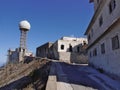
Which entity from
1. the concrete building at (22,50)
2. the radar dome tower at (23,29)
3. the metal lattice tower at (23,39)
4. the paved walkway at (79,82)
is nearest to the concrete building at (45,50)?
the concrete building at (22,50)

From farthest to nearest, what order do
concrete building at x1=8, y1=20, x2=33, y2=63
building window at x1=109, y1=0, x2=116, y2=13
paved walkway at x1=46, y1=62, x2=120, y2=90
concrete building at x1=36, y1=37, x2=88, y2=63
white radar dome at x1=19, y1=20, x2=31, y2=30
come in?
white radar dome at x1=19, y1=20, x2=31, y2=30 < concrete building at x1=8, y1=20, x2=33, y2=63 < concrete building at x1=36, y1=37, x2=88, y2=63 < building window at x1=109, y1=0, x2=116, y2=13 < paved walkway at x1=46, y1=62, x2=120, y2=90

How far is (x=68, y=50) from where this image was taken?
1615 inches

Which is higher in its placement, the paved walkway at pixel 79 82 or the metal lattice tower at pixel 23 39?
the metal lattice tower at pixel 23 39

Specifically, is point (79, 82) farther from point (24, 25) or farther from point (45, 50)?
point (24, 25)

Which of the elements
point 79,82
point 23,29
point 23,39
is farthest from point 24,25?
point 79,82

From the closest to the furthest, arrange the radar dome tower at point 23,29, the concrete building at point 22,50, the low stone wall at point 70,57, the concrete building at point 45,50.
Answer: the low stone wall at point 70,57, the concrete building at point 45,50, the concrete building at point 22,50, the radar dome tower at point 23,29

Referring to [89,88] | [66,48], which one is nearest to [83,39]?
[66,48]

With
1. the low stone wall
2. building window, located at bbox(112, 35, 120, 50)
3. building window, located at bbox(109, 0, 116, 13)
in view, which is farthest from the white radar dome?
building window, located at bbox(112, 35, 120, 50)

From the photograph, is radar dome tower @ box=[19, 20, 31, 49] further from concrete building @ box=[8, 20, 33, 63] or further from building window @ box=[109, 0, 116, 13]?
building window @ box=[109, 0, 116, 13]

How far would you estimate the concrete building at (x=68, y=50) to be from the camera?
37375 mm

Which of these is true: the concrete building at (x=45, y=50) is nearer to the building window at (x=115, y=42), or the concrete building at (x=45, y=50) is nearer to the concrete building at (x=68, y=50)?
the concrete building at (x=68, y=50)

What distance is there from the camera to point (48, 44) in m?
45.0

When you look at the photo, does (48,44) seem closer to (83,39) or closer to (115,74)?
(83,39)

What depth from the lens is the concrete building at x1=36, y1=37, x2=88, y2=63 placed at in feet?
123
